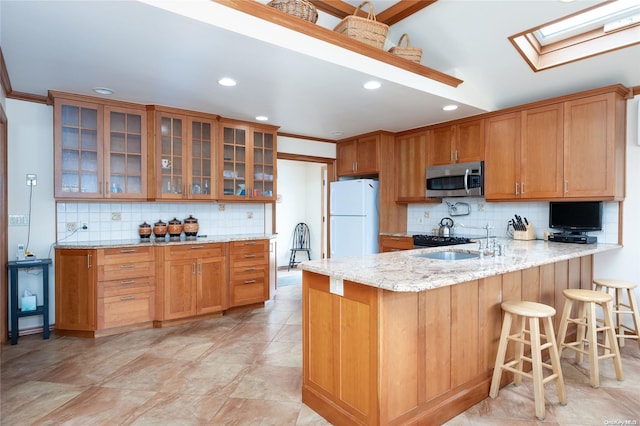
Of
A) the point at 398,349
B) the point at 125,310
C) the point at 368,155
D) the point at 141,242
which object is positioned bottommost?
the point at 125,310

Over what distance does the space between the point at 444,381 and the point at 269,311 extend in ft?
8.36

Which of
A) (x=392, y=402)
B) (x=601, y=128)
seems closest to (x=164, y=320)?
(x=392, y=402)

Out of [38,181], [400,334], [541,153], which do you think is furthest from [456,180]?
[38,181]

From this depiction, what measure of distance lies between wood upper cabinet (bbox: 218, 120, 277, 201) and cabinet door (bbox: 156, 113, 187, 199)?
45 cm

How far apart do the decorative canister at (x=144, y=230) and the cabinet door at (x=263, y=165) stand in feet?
4.04

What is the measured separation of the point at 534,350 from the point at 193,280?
3.12 m

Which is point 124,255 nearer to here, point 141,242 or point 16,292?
point 141,242

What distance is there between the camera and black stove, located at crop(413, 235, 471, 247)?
13.5ft

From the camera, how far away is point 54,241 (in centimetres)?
357

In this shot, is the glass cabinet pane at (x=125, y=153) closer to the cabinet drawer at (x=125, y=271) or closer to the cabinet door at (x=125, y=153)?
the cabinet door at (x=125, y=153)

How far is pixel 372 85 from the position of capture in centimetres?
302

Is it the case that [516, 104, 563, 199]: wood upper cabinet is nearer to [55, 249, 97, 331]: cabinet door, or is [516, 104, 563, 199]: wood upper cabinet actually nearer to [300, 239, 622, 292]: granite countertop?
[300, 239, 622, 292]: granite countertop

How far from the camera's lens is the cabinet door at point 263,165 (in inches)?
179

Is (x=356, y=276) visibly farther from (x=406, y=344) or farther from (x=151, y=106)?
(x=151, y=106)
